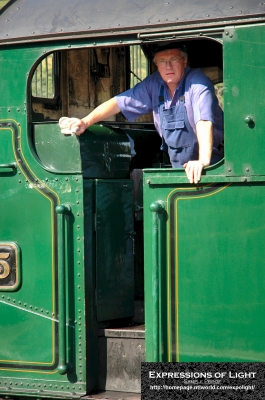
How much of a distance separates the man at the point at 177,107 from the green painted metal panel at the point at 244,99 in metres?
0.20

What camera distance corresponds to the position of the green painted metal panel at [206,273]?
13.3 feet

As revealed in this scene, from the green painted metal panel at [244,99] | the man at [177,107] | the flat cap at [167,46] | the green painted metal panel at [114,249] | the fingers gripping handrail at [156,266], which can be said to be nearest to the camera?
the green painted metal panel at [244,99]

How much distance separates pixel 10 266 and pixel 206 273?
1.21 m

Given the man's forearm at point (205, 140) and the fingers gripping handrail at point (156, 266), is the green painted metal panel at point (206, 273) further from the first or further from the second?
the man's forearm at point (205, 140)

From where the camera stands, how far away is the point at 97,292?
455 centimetres

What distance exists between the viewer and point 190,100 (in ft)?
14.5

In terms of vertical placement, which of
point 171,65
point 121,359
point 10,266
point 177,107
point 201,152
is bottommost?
point 121,359

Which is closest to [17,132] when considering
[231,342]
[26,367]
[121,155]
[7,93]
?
[7,93]

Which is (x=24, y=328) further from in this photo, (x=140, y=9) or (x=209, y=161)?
(x=140, y=9)

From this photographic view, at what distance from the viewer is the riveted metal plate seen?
15.1ft

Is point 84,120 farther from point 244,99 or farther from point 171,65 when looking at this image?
point 244,99

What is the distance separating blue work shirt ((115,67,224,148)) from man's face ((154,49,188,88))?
0.05 metres

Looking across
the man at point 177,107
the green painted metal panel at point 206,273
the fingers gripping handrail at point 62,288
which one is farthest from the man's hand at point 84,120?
the green painted metal panel at point 206,273

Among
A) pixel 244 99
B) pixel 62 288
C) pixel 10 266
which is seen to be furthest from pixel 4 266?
pixel 244 99
